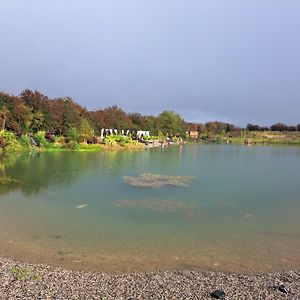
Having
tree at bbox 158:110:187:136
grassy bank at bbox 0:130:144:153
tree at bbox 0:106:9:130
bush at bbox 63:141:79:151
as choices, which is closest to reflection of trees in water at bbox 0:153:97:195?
grassy bank at bbox 0:130:144:153

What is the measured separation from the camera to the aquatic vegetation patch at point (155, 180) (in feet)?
76.5

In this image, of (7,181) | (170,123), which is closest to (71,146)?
(7,181)

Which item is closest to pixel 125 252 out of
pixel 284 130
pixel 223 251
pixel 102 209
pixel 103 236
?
pixel 103 236

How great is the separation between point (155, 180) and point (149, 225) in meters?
11.3

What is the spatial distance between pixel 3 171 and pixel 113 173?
758 centimetres

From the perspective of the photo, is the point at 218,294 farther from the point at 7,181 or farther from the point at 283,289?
the point at 7,181

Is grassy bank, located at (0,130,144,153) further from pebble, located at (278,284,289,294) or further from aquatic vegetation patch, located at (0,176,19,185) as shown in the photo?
pebble, located at (278,284,289,294)

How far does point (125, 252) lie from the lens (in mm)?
10961

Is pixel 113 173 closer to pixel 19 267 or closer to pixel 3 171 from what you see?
pixel 3 171

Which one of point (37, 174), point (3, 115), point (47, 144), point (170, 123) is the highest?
point (170, 123)

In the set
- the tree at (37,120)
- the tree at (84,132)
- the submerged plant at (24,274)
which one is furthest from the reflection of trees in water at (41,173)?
the tree at (84,132)

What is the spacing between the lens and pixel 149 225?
46.0 feet

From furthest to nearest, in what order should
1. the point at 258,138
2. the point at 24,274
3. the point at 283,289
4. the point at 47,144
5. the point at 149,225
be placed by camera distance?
the point at 258,138 → the point at 47,144 → the point at 149,225 → the point at 24,274 → the point at 283,289

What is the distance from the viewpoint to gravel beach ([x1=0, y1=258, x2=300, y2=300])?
24.5ft
